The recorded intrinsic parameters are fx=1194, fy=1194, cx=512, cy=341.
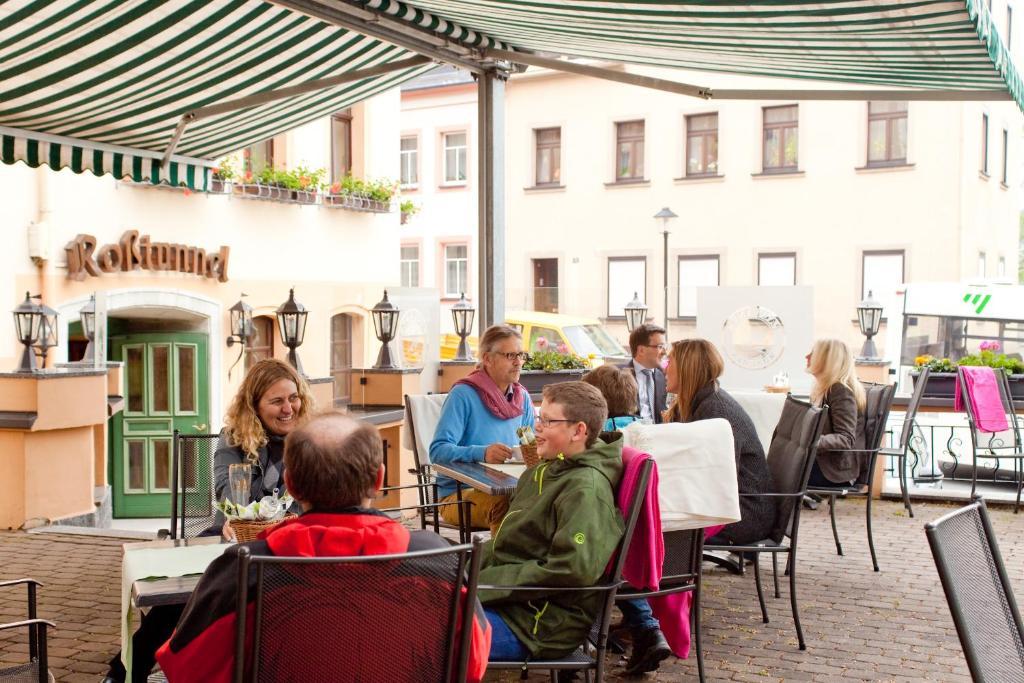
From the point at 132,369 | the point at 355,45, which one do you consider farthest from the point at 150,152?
the point at 132,369

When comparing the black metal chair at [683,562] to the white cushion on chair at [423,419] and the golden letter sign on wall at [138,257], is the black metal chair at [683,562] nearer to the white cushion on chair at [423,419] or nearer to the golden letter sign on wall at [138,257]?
the white cushion on chair at [423,419]

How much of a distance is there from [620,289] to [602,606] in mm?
23748

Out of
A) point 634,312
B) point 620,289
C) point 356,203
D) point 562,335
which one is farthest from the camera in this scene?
point 620,289

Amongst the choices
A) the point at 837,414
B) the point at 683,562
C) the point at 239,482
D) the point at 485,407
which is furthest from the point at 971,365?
the point at 239,482

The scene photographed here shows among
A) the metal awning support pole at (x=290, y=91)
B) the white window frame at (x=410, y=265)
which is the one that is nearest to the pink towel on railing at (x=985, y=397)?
the metal awning support pole at (x=290, y=91)

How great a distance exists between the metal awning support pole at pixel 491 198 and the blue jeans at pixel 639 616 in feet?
6.67

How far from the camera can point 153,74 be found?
19.6 feet

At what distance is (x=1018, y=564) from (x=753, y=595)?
1904mm

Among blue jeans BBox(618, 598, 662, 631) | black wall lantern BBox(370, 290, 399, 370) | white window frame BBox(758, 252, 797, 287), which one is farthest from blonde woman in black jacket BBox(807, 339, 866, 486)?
white window frame BBox(758, 252, 797, 287)

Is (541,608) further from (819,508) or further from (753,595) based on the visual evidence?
(819,508)

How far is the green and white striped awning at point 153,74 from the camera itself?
5.16 metres

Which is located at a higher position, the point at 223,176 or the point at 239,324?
the point at 223,176

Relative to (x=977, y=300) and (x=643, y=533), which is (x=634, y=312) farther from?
(x=643, y=533)

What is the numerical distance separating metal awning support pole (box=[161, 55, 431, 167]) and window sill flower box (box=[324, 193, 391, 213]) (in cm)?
953
